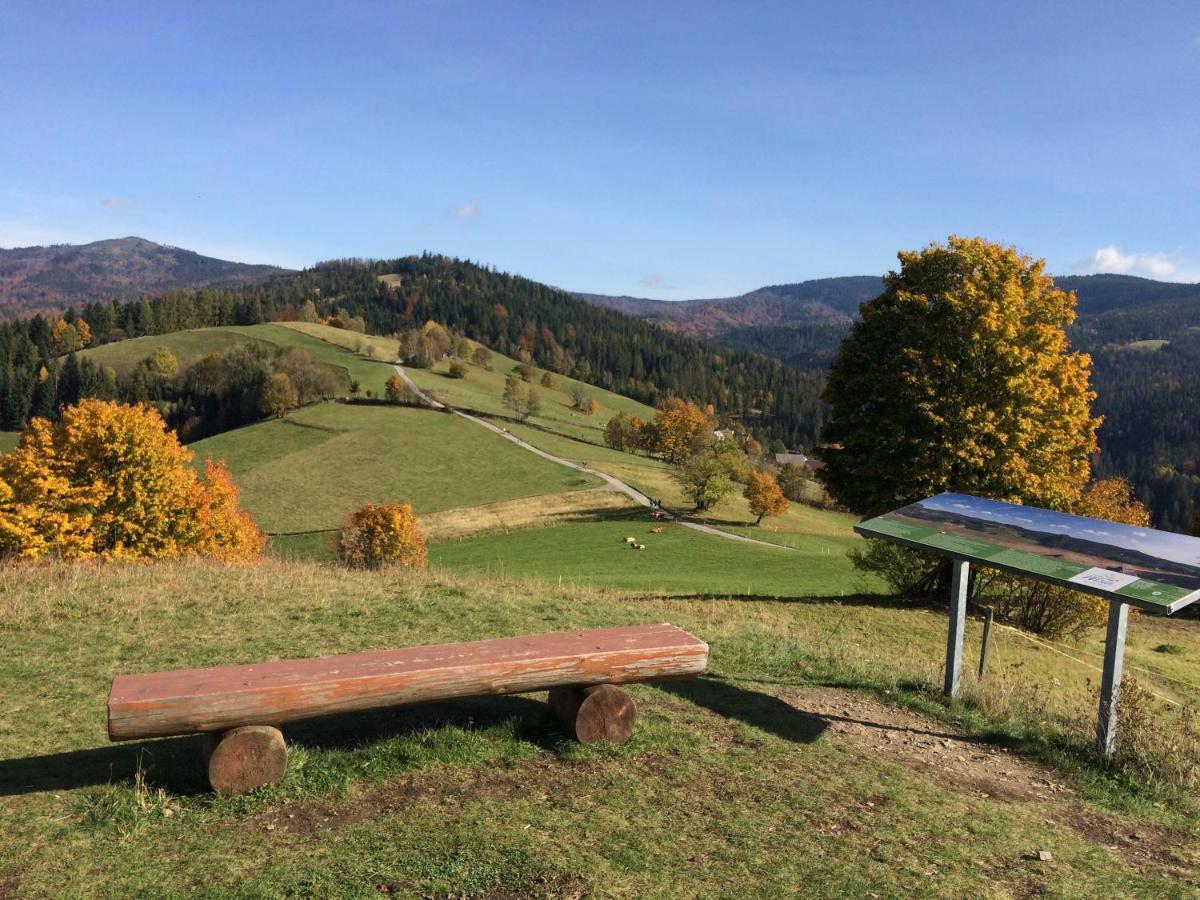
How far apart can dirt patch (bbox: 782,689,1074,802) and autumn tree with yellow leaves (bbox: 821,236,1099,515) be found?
37.8ft

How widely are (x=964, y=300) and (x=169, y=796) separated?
787 inches

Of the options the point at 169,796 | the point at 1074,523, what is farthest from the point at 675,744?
the point at 1074,523

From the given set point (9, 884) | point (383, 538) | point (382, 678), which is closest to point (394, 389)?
point (383, 538)

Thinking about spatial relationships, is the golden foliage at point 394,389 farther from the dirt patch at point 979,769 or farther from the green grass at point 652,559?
the dirt patch at point 979,769

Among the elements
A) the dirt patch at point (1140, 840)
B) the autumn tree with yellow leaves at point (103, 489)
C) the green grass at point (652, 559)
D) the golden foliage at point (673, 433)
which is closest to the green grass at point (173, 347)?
the golden foliage at point (673, 433)

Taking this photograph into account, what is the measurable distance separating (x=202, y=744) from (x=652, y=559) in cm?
4399

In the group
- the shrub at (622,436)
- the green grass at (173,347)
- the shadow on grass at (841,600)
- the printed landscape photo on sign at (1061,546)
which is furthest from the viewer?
the green grass at (173,347)

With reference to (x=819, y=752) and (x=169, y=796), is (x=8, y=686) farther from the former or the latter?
(x=819, y=752)

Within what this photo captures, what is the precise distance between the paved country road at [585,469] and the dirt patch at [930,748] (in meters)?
46.9

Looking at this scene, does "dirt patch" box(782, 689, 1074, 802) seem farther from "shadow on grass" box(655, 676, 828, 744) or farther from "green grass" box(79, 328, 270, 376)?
"green grass" box(79, 328, 270, 376)

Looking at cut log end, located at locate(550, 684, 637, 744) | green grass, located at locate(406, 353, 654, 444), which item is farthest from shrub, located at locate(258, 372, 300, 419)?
cut log end, located at locate(550, 684, 637, 744)

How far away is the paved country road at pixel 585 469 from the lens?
201 feet

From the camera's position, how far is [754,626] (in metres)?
14.6

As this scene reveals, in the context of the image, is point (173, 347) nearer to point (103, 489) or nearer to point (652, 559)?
point (652, 559)
